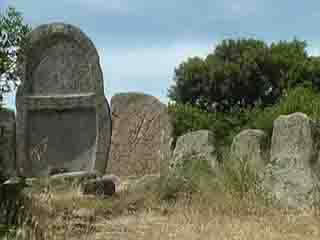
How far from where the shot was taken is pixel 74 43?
40.6ft

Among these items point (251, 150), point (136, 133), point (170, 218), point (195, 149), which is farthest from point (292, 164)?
point (136, 133)

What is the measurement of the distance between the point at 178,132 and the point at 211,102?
9.10 meters

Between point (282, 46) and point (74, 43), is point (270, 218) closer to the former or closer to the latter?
point (74, 43)

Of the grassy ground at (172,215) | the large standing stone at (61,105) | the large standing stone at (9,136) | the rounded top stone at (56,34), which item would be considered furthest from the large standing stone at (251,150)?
the large standing stone at (9,136)

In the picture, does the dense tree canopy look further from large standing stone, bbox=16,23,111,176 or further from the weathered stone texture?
the weathered stone texture

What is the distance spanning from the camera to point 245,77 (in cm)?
2538

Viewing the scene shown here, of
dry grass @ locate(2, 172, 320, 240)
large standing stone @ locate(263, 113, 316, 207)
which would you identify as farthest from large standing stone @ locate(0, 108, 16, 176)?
large standing stone @ locate(263, 113, 316, 207)

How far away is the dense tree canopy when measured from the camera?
2488 cm

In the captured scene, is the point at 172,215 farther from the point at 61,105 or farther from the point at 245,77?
the point at 245,77

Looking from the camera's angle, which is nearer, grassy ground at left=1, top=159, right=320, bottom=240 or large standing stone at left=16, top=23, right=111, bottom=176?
grassy ground at left=1, top=159, right=320, bottom=240

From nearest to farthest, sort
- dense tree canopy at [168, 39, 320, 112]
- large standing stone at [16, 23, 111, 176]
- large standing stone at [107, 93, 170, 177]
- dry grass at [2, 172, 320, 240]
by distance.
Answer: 1. dry grass at [2, 172, 320, 240]
2. large standing stone at [16, 23, 111, 176]
3. large standing stone at [107, 93, 170, 177]
4. dense tree canopy at [168, 39, 320, 112]

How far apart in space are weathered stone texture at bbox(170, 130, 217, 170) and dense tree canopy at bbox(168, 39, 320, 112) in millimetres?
15260

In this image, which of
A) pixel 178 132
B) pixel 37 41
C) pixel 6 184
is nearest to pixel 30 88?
pixel 37 41

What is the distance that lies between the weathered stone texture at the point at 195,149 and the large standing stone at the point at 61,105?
3045 mm
